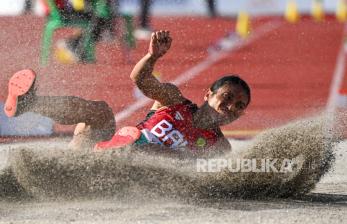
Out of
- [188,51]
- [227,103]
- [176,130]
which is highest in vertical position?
[227,103]

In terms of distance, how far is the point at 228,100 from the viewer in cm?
455

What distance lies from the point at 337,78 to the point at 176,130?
23.3 feet

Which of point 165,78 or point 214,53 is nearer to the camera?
point 165,78

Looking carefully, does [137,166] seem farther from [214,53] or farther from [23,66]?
[214,53]

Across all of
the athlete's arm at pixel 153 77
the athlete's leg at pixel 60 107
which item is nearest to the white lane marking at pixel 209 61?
the athlete's leg at pixel 60 107

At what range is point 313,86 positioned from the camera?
35.4 feet

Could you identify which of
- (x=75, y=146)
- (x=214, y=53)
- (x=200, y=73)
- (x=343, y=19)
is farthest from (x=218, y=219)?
(x=343, y=19)

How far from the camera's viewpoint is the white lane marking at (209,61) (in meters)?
8.72

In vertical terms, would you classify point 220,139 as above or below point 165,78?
above

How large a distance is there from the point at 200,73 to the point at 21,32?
7.53 feet

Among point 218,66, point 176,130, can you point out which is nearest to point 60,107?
point 176,130

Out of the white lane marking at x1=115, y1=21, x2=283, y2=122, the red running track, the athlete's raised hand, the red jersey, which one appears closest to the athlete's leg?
the red jersey

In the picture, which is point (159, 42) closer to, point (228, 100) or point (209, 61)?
point (228, 100)

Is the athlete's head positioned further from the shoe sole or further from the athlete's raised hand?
the shoe sole
